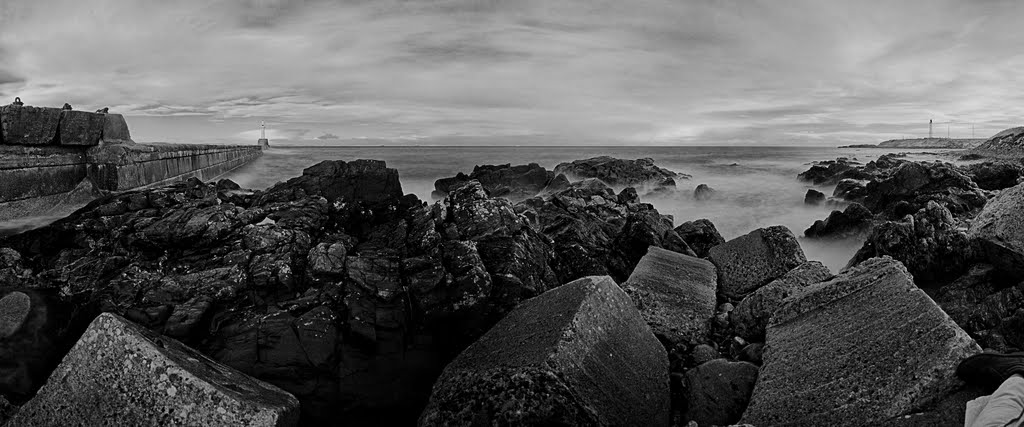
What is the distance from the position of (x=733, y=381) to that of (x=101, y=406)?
4051 mm

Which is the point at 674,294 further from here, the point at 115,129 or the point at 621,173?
the point at 621,173

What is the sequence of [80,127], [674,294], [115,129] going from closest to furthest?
[674,294] → [80,127] → [115,129]

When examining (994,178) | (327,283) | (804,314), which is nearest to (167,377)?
(327,283)

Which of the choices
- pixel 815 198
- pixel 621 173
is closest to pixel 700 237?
pixel 815 198

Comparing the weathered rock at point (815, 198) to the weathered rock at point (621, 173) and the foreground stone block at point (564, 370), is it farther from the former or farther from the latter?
the foreground stone block at point (564, 370)

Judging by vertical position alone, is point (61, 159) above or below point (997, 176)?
above

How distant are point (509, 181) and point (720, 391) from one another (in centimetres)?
1659

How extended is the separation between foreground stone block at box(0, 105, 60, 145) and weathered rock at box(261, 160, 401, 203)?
4346 mm

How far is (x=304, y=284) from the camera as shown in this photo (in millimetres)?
4840

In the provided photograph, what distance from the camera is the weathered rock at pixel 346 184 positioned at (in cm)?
701

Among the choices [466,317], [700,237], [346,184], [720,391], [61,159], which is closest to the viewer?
[720,391]

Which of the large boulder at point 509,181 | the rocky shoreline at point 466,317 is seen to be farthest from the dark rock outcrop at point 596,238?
the large boulder at point 509,181

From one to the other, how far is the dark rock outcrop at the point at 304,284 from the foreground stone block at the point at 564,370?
2.67 feet

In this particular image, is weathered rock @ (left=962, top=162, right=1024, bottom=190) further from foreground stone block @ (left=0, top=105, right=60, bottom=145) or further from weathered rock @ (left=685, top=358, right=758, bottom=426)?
foreground stone block @ (left=0, top=105, right=60, bottom=145)
